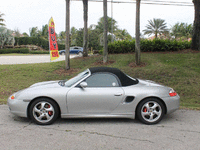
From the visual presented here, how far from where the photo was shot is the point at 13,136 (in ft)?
13.1

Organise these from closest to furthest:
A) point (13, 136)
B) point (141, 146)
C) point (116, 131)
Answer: point (141, 146) → point (13, 136) → point (116, 131)

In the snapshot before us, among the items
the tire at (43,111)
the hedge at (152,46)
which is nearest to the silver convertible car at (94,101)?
the tire at (43,111)

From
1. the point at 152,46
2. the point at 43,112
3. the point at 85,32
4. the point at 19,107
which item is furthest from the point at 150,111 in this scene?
the point at 85,32

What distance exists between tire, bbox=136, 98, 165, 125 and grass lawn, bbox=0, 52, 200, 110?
4.10 metres

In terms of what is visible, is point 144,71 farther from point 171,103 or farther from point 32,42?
point 32,42

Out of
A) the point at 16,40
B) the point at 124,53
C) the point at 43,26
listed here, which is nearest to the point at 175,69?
the point at 124,53

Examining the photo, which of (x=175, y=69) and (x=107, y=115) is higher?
(x=175, y=69)

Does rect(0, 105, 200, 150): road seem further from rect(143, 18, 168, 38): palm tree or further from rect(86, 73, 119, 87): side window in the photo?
rect(143, 18, 168, 38): palm tree

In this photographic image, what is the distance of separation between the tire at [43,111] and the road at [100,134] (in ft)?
0.43

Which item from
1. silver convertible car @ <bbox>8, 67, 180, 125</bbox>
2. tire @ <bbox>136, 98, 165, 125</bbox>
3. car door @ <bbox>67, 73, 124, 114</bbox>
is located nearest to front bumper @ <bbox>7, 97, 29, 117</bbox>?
silver convertible car @ <bbox>8, 67, 180, 125</bbox>

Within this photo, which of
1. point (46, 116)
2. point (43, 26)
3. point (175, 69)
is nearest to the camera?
point (46, 116)

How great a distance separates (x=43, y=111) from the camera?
181 inches

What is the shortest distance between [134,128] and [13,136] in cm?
243

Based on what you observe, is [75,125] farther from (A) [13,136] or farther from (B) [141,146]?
(B) [141,146]
